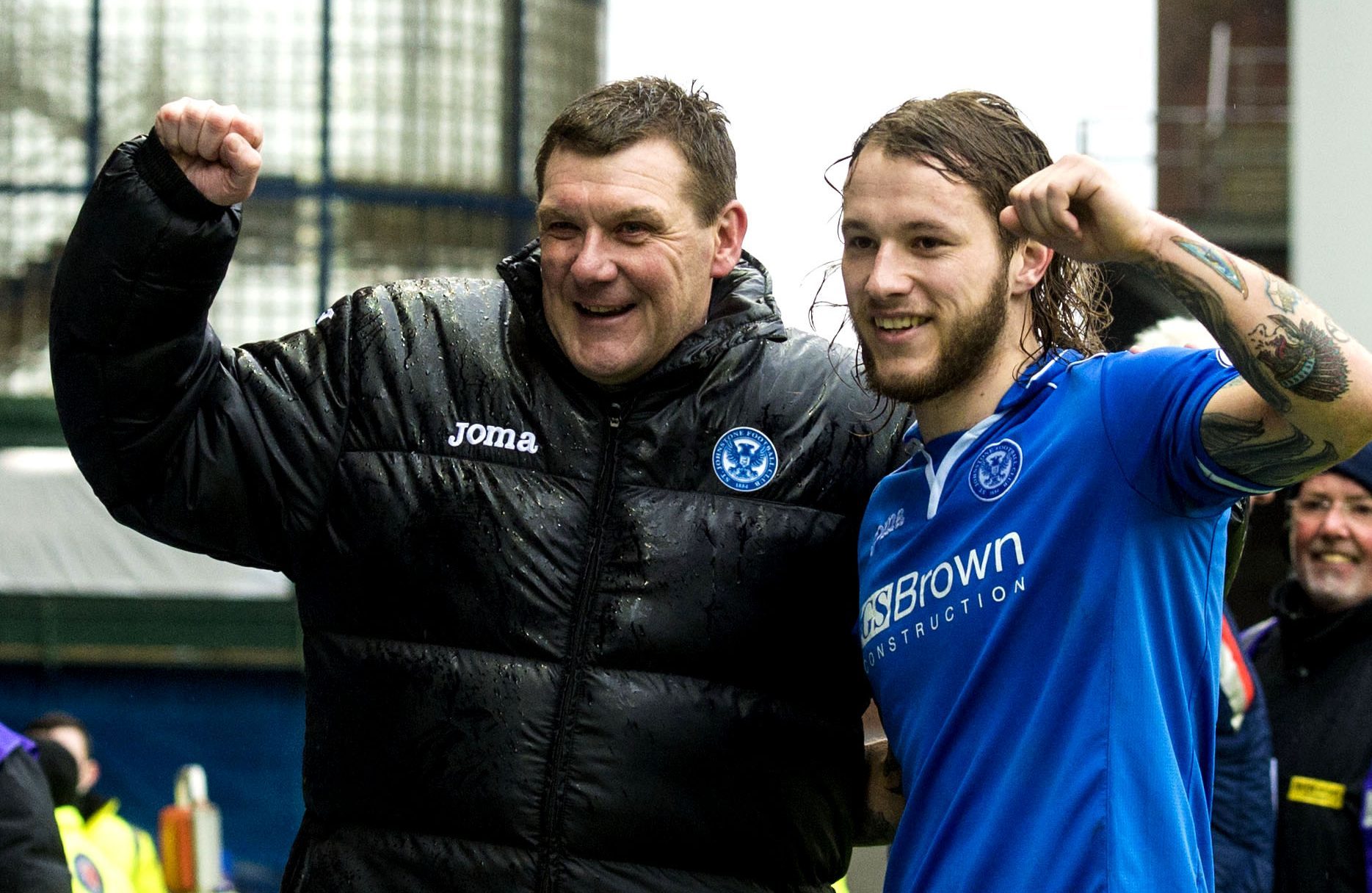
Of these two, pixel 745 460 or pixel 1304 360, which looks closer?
pixel 1304 360

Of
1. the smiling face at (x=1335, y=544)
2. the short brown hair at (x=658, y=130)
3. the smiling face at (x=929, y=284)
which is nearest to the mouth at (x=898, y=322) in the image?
the smiling face at (x=929, y=284)

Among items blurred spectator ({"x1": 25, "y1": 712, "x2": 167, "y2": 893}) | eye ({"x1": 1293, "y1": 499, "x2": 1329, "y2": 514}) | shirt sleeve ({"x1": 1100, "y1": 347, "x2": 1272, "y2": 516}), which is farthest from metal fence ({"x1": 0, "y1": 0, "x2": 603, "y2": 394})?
shirt sleeve ({"x1": 1100, "y1": 347, "x2": 1272, "y2": 516})

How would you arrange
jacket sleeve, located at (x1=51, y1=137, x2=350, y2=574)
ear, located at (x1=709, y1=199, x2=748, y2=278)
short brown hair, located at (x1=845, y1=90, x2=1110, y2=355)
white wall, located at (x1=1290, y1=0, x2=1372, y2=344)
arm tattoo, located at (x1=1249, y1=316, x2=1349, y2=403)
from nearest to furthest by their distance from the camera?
arm tattoo, located at (x1=1249, y1=316, x2=1349, y2=403) → short brown hair, located at (x1=845, y1=90, x2=1110, y2=355) → jacket sleeve, located at (x1=51, y1=137, x2=350, y2=574) → ear, located at (x1=709, y1=199, x2=748, y2=278) → white wall, located at (x1=1290, y1=0, x2=1372, y2=344)

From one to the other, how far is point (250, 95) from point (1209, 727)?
11.7m

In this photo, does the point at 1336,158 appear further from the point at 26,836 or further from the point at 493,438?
the point at 26,836

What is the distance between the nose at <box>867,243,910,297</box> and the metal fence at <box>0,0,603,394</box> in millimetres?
10282

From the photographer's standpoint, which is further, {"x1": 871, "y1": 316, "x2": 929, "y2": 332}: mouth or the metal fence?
the metal fence

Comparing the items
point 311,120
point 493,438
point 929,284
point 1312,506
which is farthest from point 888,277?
point 311,120

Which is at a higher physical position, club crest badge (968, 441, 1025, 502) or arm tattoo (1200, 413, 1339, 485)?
arm tattoo (1200, 413, 1339, 485)

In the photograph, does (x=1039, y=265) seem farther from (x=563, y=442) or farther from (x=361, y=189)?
(x=361, y=189)

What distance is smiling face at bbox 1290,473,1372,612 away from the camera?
4230mm

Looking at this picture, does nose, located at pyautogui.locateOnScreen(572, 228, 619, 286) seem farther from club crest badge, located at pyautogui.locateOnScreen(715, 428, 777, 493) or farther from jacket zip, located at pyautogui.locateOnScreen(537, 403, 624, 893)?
club crest badge, located at pyautogui.locateOnScreen(715, 428, 777, 493)

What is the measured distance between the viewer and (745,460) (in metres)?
2.51

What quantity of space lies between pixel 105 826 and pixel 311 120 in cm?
738
